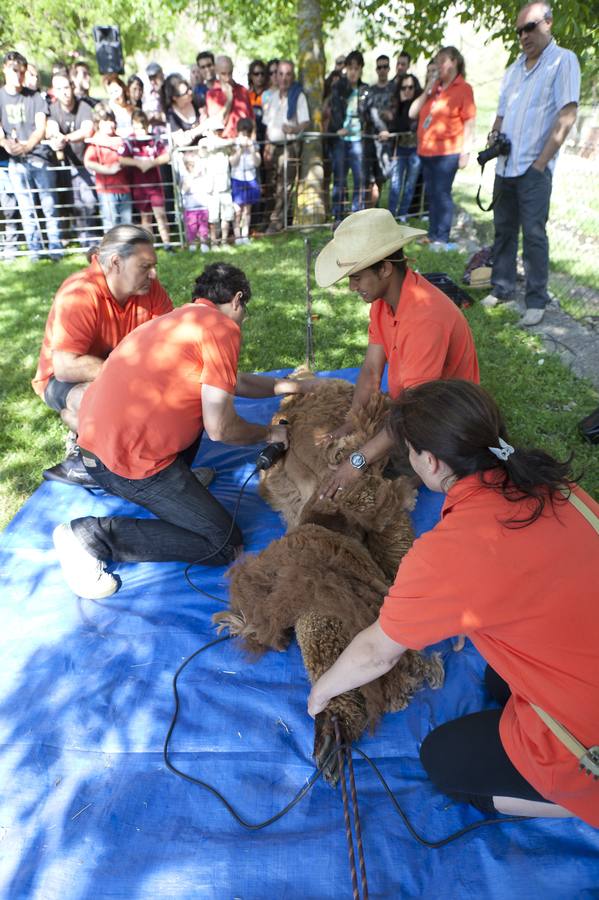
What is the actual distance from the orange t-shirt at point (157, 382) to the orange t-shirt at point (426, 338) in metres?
0.88

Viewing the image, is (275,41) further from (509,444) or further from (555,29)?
(509,444)

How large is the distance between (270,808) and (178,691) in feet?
2.25

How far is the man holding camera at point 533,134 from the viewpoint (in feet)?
17.6

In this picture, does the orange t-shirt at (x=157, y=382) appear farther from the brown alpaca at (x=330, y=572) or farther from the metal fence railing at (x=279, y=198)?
the metal fence railing at (x=279, y=198)

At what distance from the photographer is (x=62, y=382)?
4.09 metres

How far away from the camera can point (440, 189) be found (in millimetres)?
8148

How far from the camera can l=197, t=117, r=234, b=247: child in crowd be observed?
8.35 metres

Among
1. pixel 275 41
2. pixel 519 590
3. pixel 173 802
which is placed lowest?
pixel 173 802

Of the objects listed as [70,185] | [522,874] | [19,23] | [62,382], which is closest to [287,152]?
[70,185]

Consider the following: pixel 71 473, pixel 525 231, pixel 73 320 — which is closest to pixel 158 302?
pixel 73 320

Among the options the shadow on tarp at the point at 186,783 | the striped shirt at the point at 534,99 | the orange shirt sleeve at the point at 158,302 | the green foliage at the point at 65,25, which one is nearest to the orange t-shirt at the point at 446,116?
the striped shirt at the point at 534,99

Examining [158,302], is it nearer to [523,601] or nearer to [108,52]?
[523,601]

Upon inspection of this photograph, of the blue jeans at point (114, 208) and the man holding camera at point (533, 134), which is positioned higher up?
the man holding camera at point (533, 134)

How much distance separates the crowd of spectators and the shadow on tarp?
22.9 feet
